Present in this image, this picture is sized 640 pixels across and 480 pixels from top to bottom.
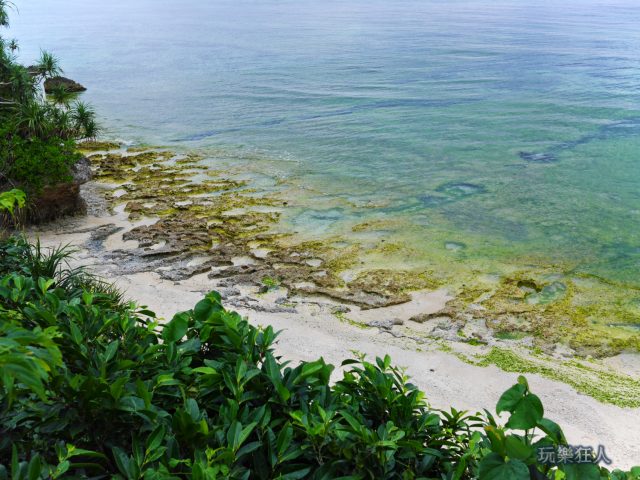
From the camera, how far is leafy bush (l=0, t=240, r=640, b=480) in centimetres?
272

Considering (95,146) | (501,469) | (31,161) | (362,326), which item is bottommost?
(362,326)

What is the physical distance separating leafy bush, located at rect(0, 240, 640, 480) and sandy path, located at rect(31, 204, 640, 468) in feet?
10.9

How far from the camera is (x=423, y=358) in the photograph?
25.4ft

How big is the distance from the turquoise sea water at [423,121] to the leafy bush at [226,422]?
7.77m

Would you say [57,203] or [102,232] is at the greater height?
[57,203]

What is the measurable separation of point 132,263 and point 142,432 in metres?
7.61

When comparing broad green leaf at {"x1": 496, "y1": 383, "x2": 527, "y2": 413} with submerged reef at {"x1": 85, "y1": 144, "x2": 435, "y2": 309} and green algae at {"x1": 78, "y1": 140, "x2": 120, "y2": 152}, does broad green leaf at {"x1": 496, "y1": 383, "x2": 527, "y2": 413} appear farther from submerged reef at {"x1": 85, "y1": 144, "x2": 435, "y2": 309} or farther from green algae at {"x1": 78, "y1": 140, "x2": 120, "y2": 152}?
green algae at {"x1": 78, "y1": 140, "x2": 120, "y2": 152}

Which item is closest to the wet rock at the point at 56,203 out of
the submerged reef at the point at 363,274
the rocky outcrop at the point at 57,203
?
the rocky outcrop at the point at 57,203

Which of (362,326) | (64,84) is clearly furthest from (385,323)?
(64,84)

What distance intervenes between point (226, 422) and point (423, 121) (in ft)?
69.3

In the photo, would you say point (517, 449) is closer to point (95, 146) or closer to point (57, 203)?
point (57, 203)

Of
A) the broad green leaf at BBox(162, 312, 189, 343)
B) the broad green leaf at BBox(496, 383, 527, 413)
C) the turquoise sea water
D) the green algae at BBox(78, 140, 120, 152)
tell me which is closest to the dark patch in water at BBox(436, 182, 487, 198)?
the turquoise sea water

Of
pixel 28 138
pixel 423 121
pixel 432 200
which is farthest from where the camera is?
pixel 423 121

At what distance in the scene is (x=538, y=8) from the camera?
72.7m
